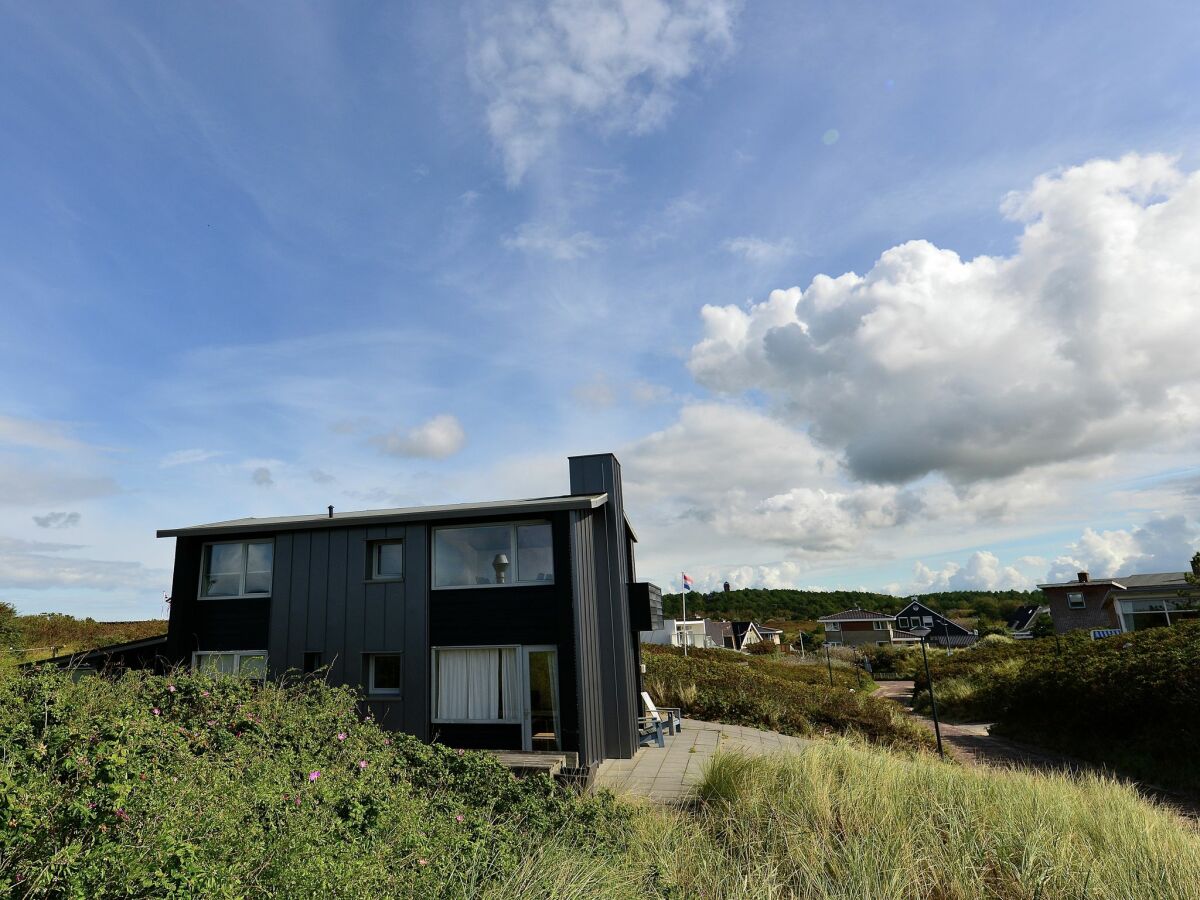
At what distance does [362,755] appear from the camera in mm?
6504

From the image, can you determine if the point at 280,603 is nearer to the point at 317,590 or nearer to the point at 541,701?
the point at 317,590

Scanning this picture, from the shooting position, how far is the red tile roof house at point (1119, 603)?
33.6 meters

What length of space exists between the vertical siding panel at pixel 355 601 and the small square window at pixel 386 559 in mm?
240

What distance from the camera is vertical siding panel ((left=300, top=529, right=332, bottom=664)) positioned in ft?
43.0

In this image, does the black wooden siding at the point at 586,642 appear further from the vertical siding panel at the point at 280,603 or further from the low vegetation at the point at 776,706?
the vertical siding panel at the point at 280,603

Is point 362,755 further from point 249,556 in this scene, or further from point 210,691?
point 249,556

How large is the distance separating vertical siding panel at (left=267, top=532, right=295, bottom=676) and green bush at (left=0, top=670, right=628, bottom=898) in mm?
6222

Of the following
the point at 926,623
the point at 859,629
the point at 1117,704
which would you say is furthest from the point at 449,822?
the point at 859,629

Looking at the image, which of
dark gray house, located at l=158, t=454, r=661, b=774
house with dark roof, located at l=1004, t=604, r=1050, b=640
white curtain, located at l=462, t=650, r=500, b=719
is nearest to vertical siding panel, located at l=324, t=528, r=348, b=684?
dark gray house, located at l=158, t=454, r=661, b=774

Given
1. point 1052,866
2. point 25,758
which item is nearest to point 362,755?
point 25,758

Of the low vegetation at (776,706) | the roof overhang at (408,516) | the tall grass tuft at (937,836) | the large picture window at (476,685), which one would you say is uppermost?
the roof overhang at (408,516)

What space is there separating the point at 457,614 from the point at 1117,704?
14.2m

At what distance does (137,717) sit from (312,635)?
9.01m

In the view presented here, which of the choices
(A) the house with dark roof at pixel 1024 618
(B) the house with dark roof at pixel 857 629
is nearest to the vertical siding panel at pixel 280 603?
(B) the house with dark roof at pixel 857 629
